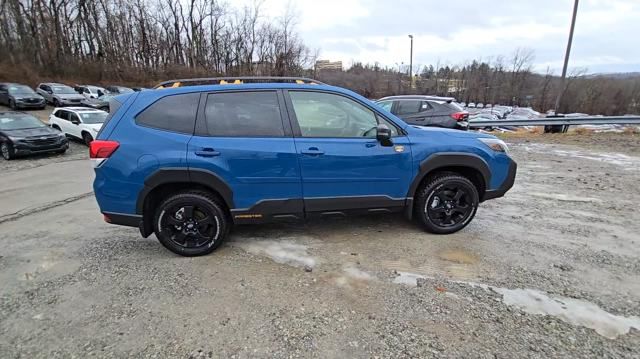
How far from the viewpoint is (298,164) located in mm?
3340

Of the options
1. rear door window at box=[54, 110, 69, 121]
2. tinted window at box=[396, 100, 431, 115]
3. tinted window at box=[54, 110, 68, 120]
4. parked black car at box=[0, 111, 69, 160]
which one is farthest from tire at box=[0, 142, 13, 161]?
tinted window at box=[396, 100, 431, 115]

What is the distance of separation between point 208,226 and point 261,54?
4766 centimetres

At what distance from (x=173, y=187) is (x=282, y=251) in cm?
134

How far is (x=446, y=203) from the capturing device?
3.83m

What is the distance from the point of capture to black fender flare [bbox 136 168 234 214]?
3.21 m

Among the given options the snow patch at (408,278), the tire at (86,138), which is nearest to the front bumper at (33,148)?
the tire at (86,138)

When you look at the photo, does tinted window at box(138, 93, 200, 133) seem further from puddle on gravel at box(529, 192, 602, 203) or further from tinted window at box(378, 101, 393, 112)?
tinted window at box(378, 101, 393, 112)

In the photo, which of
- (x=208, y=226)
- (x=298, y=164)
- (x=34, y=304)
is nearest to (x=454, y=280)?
(x=298, y=164)

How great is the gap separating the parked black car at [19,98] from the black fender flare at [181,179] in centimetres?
2473

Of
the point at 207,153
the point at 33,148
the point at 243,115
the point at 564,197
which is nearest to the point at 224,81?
the point at 243,115

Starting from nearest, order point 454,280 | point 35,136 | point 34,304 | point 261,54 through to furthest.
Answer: point 34,304 → point 454,280 → point 35,136 → point 261,54

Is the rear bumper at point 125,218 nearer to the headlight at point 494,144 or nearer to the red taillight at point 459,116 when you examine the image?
the headlight at point 494,144

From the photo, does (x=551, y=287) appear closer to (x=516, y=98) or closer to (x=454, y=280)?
(x=454, y=280)

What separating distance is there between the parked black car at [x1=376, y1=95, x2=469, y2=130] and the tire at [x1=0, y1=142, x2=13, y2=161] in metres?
11.7
